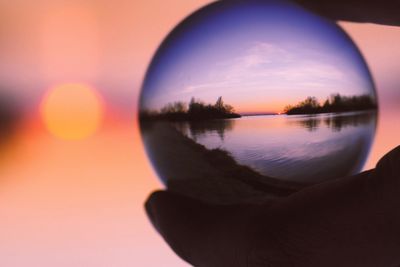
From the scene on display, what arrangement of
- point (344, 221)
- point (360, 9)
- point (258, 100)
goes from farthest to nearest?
point (360, 9), point (258, 100), point (344, 221)

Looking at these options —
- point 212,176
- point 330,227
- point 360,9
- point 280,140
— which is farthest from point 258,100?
point 360,9

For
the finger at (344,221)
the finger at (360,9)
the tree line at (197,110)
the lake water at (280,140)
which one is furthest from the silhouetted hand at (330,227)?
the finger at (360,9)

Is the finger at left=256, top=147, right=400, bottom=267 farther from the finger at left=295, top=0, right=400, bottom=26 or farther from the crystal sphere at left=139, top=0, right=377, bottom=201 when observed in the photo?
the finger at left=295, top=0, right=400, bottom=26

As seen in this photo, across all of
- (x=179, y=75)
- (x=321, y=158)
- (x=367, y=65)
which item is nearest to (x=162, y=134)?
(x=179, y=75)

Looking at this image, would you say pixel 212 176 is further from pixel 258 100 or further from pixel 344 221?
pixel 344 221

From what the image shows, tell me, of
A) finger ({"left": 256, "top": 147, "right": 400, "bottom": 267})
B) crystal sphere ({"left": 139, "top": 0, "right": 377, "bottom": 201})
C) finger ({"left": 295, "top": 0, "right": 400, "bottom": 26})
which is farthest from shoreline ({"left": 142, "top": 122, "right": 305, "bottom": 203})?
finger ({"left": 295, "top": 0, "right": 400, "bottom": 26})

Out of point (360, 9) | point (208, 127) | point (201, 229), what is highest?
point (360, 9)
